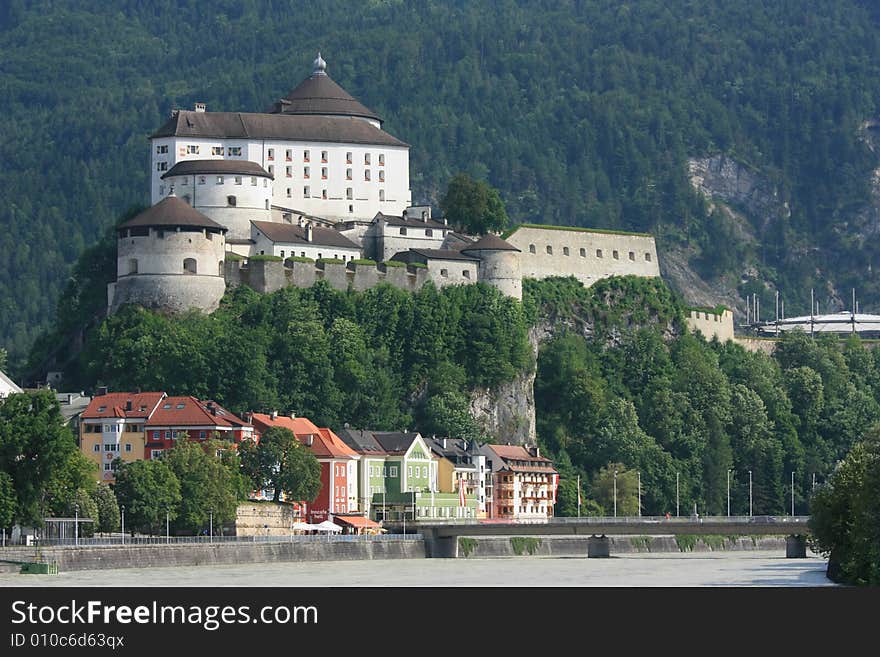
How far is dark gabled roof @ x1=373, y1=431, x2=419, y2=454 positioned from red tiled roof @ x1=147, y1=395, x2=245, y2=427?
30.7 feet

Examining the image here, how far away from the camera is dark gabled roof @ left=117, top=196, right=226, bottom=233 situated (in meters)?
107

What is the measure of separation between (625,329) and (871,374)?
18932mm

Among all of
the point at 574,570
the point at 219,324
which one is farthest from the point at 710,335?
the point at 574,570

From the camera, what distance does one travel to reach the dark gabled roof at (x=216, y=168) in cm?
11125

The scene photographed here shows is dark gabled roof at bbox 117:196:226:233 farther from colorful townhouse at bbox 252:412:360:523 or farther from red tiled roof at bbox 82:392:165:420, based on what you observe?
colorful townhouse at bbox 252:412:360:523

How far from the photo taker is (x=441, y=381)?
11356cm

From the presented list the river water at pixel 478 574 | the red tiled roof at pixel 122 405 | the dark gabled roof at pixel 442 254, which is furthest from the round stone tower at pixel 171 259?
the river water at pixel 478 574

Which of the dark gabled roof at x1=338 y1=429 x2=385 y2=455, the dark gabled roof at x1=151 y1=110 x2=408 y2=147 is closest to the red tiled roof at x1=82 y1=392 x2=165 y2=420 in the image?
the dark gabled roof at x1=338 y1=429 x2=385 y2=455

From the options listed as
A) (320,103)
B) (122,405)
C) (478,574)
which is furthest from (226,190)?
(478,574)

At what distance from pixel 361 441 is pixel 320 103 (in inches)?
830

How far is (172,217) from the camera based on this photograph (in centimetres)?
10731

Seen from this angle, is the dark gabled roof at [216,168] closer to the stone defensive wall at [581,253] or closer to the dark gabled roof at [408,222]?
the dark gabled roof at [408,222]

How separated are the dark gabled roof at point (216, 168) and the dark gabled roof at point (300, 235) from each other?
7.67ft
